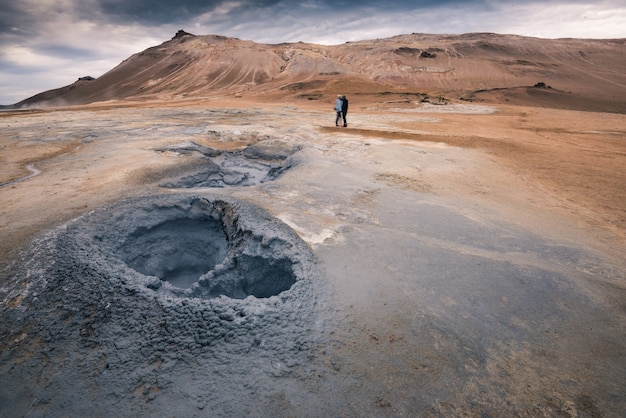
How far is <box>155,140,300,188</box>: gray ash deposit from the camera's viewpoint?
6.49 m

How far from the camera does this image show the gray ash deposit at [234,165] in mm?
6488

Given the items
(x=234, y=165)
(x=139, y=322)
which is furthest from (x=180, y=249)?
(x=234, y=165)

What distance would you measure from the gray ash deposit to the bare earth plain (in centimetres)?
86

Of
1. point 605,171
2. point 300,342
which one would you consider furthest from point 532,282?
point 605,171

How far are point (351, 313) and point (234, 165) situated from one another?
635cm

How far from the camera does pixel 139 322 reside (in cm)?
249

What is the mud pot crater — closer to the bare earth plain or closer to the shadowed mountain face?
the bare earth plain

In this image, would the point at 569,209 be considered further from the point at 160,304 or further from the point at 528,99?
the point at 528,99

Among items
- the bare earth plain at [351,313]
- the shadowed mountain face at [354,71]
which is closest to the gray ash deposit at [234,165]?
the bare earth plain at [351,313]

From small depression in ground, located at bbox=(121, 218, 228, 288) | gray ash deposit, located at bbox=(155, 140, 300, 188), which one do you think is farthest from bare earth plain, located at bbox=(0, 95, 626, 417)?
gray ash deposit, located at bbox=(155, 140, 300, 188)

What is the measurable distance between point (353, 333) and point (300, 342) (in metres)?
Result: 0.42

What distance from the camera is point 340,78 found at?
33.0 m

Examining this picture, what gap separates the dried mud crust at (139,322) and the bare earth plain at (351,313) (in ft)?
0.04

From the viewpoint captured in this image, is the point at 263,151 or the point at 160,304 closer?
the point at 160,304
